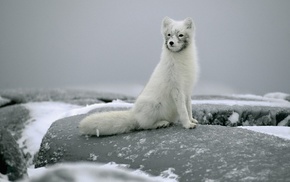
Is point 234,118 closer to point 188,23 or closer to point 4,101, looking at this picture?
point 188,23

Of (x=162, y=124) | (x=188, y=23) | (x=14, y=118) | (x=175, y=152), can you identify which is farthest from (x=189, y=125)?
(x=14, y=118)

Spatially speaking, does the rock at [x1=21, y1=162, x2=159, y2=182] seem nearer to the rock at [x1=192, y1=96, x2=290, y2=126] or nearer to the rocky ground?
the rocky ground

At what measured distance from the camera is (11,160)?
443cm

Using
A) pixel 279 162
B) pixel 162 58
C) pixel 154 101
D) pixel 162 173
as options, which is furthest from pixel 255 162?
pixel 162 58

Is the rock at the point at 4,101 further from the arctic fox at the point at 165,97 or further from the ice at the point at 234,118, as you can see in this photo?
the ice at the point at 234,118

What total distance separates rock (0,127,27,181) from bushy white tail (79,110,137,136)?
128 centimetres

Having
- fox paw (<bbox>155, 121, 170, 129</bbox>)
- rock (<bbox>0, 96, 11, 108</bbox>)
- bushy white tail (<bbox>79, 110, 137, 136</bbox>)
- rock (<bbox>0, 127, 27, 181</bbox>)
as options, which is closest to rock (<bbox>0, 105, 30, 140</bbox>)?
rock (<bbox>0, 96, 11, 108</bbox>)

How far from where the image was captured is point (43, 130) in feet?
29.4

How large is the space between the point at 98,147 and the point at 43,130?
3894 millimetres

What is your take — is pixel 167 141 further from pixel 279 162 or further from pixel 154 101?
pixel 279 162

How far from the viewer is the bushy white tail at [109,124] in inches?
221

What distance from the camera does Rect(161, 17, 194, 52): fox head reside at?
559 cm

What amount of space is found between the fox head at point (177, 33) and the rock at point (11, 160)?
2432 mm

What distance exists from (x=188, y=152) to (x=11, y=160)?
1.98 meters
